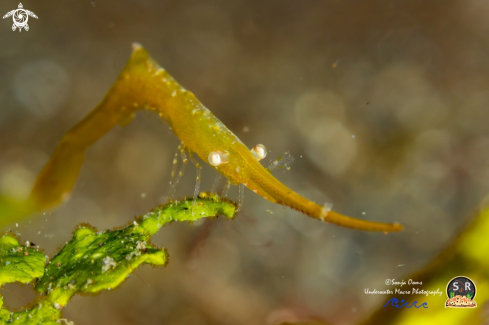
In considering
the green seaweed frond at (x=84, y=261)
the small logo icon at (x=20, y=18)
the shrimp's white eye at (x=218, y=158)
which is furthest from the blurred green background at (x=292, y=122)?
the green seaweed frond at (x=84, y=261)

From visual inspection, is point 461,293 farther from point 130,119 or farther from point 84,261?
point 130,119

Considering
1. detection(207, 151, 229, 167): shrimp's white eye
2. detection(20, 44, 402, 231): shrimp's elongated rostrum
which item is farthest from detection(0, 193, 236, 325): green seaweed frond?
detection(20, 44, 402, 231): shrimp's elongated rostrum

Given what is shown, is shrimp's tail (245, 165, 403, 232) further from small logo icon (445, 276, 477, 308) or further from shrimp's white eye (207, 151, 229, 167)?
small logo icon (445, 276, 477, 308)

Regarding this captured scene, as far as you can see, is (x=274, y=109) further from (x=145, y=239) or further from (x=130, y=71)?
(x=145, y=239)

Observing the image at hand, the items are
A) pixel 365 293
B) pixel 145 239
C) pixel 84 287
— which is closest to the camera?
pixel 84 287

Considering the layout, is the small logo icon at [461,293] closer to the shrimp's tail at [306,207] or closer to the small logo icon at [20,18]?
the shrimp's tail at [306,207]

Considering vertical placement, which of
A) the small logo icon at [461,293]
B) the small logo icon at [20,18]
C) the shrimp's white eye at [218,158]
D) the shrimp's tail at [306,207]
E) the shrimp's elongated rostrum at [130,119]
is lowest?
the small logo icon at [461,293]

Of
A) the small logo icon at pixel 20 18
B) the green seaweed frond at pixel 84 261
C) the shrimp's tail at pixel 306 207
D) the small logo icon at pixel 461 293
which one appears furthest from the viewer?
the small logo icon at pixel 20 18

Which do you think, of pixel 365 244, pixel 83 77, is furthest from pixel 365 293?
pixel 83 77
